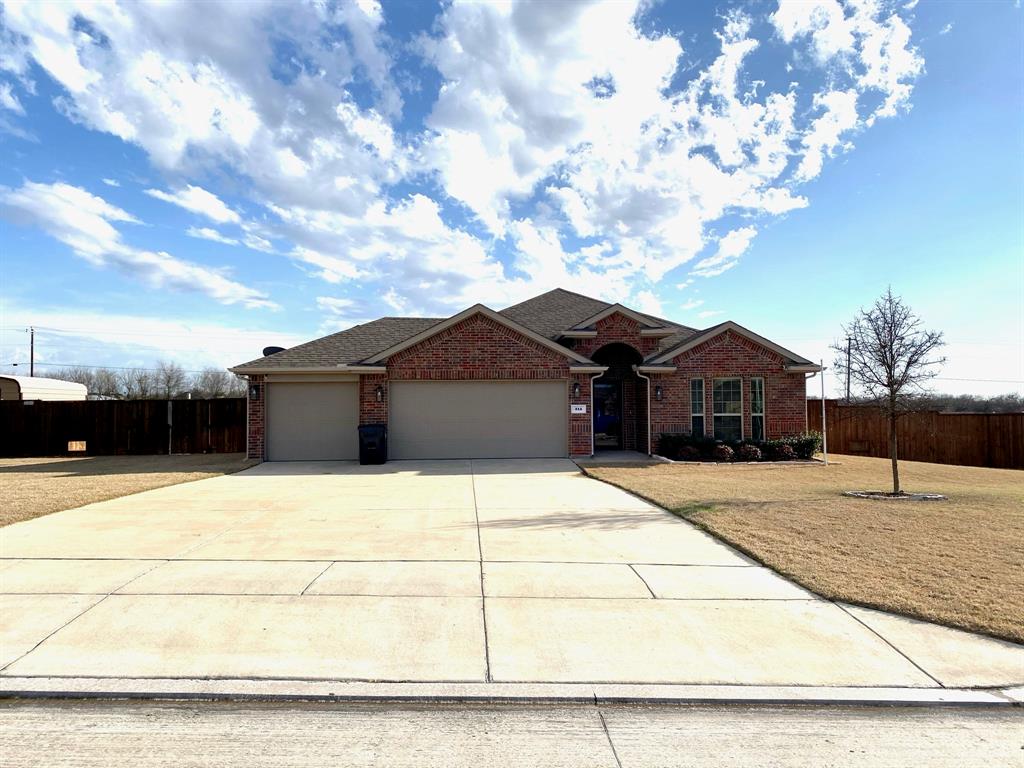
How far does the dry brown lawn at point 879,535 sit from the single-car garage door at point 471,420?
10.9ft

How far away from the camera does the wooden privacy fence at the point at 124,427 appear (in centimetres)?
1858

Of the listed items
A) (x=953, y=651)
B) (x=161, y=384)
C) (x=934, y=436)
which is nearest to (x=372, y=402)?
(x=953, y=651)

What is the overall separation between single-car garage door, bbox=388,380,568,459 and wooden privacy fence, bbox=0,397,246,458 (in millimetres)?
6784

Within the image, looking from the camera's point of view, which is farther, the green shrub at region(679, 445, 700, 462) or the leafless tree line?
the leafless tree line

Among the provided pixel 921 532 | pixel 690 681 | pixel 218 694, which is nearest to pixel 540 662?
Answer: pixel 690 681

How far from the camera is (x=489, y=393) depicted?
51.5 ft

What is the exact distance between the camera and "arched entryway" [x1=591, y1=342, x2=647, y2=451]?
18234 mm

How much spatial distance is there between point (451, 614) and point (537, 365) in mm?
11477

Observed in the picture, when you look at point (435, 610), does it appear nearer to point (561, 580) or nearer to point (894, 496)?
point (561, 580)

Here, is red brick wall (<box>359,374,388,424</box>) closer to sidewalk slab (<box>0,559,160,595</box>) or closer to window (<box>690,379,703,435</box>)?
window (<box>690,379,703,435</box>)

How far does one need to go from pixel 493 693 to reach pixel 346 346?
14861 mm

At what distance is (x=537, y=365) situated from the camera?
15.7m

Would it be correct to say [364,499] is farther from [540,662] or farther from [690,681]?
[690,681]

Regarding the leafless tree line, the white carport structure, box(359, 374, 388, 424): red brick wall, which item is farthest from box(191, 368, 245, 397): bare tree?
box(359, 374, 388, 424): red brick wall
